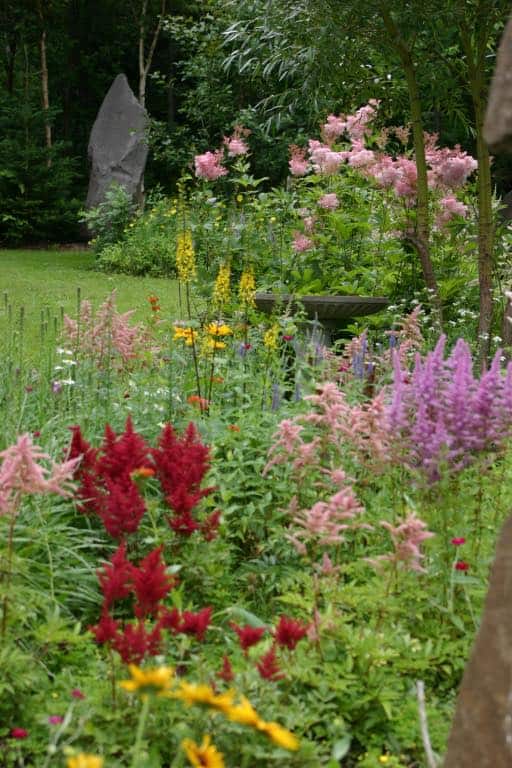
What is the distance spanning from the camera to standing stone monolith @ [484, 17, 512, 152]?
1.38 meters

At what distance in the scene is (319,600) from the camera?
2549mm

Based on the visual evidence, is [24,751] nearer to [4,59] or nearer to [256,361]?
[256,361]

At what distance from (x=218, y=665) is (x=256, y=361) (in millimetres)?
2780

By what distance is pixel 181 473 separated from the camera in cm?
259

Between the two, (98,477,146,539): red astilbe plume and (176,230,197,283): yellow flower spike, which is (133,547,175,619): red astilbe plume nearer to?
(98,477,146,539): red astilbe plume

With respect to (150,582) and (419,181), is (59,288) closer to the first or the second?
(419,181)

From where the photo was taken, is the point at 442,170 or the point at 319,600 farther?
the point at 442,170

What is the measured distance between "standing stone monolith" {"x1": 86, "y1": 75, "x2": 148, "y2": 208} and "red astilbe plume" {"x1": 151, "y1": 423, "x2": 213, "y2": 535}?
579 inches

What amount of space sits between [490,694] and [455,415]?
51.5 inches

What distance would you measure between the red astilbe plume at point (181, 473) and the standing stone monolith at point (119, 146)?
14709mm

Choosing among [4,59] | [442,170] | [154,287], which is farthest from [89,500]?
[4,59]

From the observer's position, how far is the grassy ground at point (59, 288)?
9.07 metres

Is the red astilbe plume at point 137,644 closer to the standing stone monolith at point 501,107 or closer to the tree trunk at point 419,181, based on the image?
the standing stone monolith at point 501,107

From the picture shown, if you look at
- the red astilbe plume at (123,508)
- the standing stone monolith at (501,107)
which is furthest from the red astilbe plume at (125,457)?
the standing stone monolith at (501,107)
